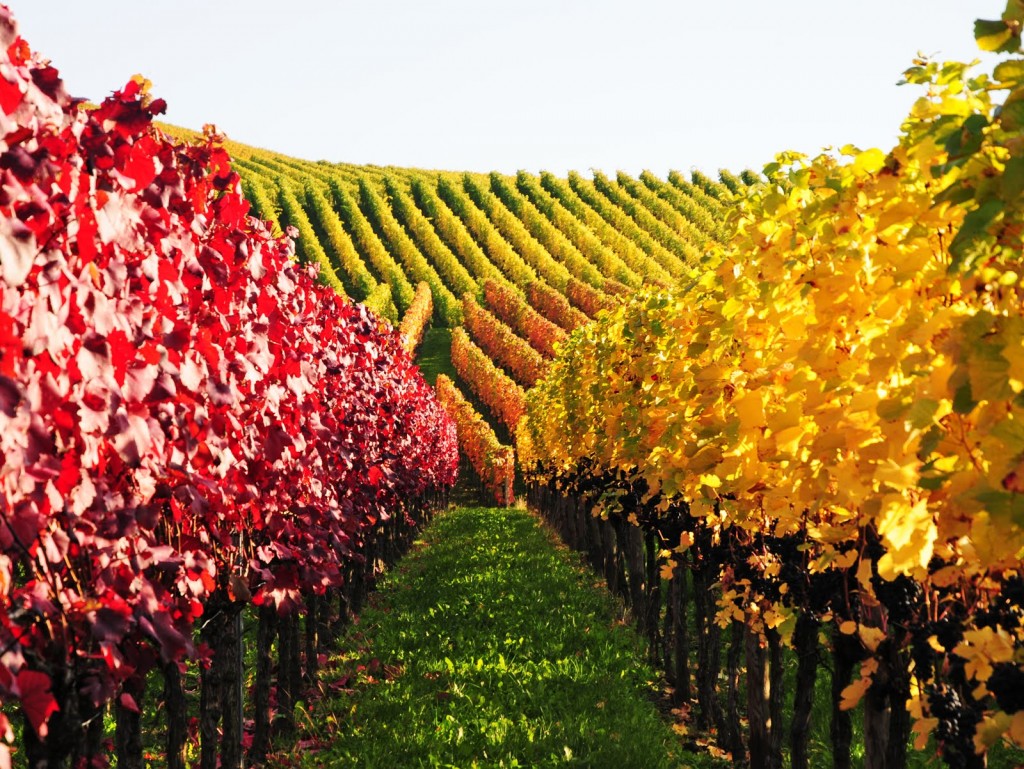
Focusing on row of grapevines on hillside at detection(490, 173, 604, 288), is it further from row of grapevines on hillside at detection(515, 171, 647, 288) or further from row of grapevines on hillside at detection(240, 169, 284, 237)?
row of grapevines on hillside at detection(240, 169, 284, 237)

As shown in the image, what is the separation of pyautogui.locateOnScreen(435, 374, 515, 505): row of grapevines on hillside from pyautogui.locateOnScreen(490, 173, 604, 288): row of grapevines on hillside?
38.7 m

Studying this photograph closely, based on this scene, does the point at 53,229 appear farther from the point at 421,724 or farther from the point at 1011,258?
the point at 421,724

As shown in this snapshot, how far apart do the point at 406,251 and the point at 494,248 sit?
10.5 m

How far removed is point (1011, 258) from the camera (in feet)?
→ 7.79

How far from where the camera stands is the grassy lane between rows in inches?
312

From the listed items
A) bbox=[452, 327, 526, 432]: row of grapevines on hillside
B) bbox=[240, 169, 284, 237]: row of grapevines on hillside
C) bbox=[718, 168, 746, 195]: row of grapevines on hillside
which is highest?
bbox=[718, 168, 746, 195]: row of grapevines on hillside

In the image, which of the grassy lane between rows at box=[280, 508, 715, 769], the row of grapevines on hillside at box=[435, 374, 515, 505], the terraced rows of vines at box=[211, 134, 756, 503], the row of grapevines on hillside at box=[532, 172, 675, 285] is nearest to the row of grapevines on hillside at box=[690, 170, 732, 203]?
the terraced rows of vines at box=[211, 134, 756, 503]

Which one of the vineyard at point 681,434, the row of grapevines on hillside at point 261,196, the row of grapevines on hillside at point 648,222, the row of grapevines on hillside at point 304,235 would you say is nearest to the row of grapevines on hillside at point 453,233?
the row of grapevines on hillside at point 304,235

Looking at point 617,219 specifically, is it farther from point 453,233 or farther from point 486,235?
point 453,233

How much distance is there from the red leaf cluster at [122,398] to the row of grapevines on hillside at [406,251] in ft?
265

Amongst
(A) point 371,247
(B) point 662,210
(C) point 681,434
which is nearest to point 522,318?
(A) point 371,247

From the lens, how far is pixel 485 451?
160 feet

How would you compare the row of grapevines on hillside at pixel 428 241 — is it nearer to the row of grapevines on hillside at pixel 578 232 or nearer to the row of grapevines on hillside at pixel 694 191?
the row of grapevines on hillside at pixel 578 232

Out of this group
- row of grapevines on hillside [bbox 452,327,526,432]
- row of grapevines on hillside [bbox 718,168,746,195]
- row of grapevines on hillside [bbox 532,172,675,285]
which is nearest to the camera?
row of grapevines on hillside [bbox 452,327,526,432]
